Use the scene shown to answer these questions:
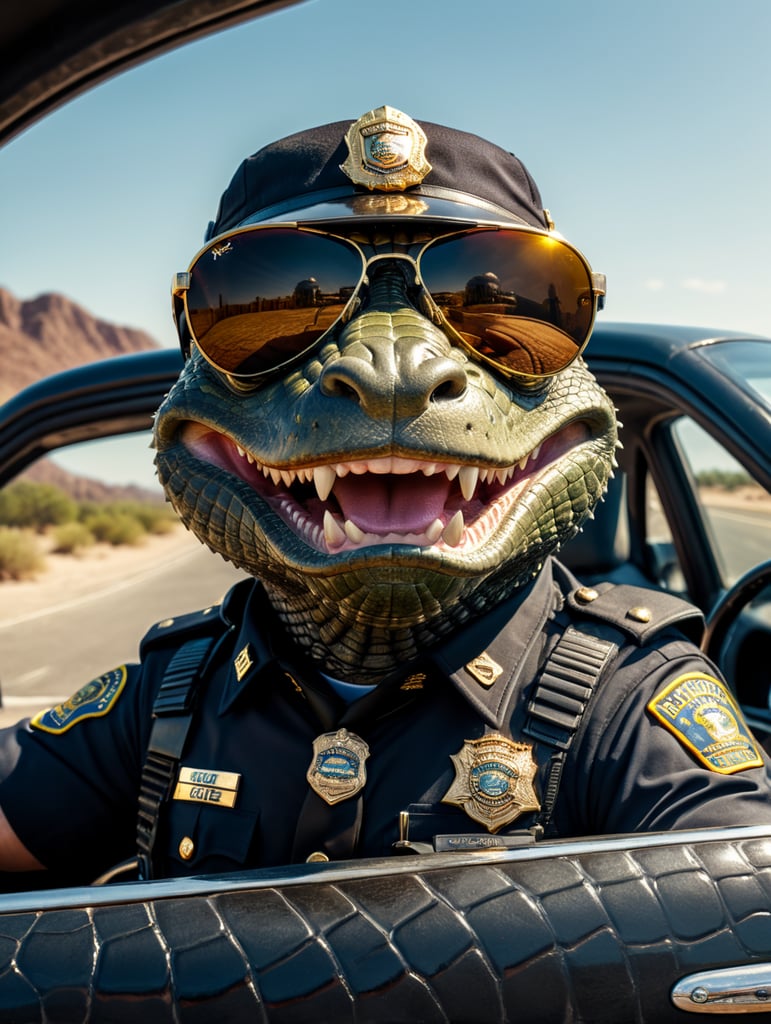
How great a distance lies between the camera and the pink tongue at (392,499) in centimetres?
146

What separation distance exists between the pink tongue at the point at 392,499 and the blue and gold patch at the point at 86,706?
27.1 inches

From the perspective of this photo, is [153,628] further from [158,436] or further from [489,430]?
[489,430]

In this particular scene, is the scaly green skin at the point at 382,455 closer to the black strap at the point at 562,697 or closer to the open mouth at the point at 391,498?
the open mouth at the point at 391,498

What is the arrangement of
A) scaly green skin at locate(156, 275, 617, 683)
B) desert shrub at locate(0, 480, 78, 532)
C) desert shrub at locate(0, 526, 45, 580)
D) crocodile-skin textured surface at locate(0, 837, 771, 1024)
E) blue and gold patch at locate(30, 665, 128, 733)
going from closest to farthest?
crocodile-skin textured surface at locate(0, 837, 771, 1024) → scaly green skin at locate(156, 275, 617, 683) → blue and gold patch at locate(30, 665, 128, 733) → desert shrub at locate(0, 526, 45, 580) → desert shrub at locate(0, 480, 78, 532)

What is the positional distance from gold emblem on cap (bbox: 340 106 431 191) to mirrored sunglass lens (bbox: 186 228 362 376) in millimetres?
147

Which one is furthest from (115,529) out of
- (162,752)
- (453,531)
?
(453,531)

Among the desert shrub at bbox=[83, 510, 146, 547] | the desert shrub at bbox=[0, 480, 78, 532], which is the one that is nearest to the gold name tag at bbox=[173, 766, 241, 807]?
the desert shrub at bbox=[83, 510, 146, 547]

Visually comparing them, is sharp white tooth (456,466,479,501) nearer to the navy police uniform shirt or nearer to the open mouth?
the open mouth

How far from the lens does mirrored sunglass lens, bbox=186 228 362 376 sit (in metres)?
1.58

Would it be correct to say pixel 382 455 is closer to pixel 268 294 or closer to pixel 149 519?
pixel 268 294

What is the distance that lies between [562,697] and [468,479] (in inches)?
14.3

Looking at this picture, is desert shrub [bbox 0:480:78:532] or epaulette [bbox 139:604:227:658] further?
desert shrub [bbox 0:480:78:532]

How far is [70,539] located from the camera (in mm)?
36594

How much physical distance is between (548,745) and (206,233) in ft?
3.84
